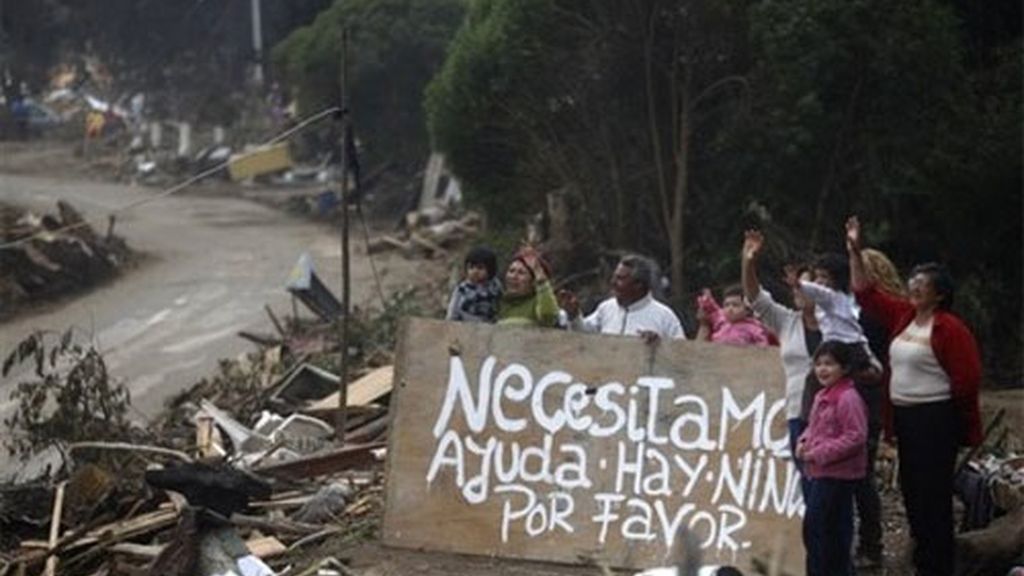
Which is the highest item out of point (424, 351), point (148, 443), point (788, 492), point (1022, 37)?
point (1022, 37)

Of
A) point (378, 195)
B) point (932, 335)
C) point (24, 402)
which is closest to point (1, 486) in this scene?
point (24, 402)

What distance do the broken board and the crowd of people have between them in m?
0.29

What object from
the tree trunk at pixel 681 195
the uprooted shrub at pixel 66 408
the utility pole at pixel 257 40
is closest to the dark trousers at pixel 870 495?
the uprooted shrub at pixel 66 408

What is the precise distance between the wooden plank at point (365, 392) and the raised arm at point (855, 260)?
521 cm

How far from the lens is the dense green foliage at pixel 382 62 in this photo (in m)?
34.1

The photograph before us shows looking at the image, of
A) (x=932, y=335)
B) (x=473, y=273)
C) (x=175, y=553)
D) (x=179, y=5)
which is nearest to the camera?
(x=932, y=335)

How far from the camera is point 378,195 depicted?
36.9m

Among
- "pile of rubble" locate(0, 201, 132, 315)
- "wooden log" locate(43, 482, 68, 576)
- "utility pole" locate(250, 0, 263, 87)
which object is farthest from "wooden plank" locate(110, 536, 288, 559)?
"utility pole" locate(250, 0, 263, 87)

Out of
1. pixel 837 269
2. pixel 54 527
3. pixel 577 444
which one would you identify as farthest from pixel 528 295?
pixel 54 527

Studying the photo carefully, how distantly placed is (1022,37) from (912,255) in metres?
2.64

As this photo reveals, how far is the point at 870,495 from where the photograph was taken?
26.2 ft

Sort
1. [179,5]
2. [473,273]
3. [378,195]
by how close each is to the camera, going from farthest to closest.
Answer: [179,5] → [378,195] → [473,273]

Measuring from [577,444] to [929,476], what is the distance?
1711mm

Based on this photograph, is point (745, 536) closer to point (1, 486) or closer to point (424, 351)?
point (424, 351)
